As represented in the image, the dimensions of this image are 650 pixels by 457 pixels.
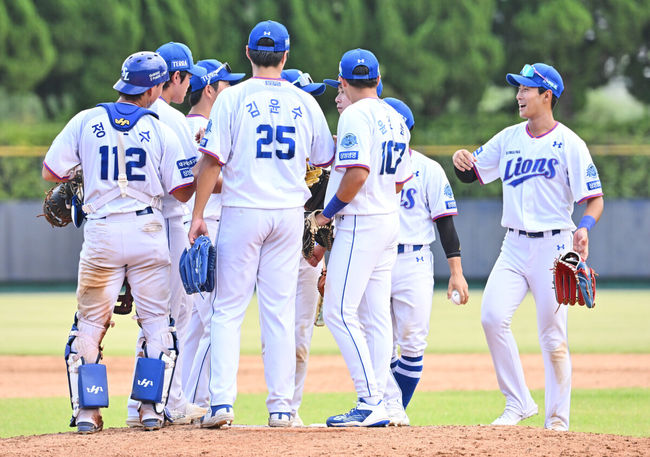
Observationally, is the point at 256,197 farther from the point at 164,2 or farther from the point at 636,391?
the point at 164,2

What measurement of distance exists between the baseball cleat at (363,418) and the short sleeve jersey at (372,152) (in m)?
1.04

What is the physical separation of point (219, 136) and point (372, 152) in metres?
0.83

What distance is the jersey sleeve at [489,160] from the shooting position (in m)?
6.39

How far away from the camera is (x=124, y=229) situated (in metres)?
5.16

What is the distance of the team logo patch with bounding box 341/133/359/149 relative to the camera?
16.8ft

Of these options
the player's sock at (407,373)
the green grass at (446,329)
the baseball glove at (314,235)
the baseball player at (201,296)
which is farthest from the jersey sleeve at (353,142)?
the green grass at (446,329)

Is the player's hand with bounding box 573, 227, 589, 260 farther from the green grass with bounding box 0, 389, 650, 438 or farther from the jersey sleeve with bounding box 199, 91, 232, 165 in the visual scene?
the jersey sleeve with bounding box 199, 91, 232, 165

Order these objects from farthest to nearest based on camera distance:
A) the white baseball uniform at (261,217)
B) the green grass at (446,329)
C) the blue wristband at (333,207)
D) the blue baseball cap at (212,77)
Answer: the green grass at (446,329)
the blue baseball cap at (212,77)
the blue wristband at (333,207)
the white baseball uniform at (261,217)

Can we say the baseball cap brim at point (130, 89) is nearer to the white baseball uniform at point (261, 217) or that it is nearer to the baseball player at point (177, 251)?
the baseball player at point (177, 251)

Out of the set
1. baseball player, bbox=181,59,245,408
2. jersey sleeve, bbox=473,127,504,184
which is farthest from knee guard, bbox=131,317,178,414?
jersey sleeve, bbox=473,127,504,184

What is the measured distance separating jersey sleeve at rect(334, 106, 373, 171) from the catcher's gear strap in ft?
4.58

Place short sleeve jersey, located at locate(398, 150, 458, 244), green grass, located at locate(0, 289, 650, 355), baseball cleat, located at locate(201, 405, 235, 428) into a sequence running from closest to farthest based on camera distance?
baseball cleat, located at locate(201, 405, 235, 428)
short sleeve jersey, located at locate(398, 150, 458, 244)
green grass, located at locate(0, 289, 650, 355)

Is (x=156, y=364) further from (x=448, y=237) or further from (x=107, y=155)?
(x=448, y=237)

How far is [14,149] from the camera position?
1961 centimetres
